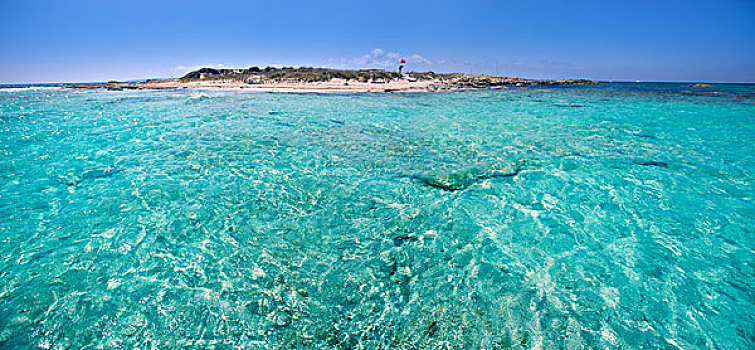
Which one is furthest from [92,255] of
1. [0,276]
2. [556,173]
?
[556,173]

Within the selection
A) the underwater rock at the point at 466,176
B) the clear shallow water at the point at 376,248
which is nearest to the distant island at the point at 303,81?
the underwater rock at the point at 466,176

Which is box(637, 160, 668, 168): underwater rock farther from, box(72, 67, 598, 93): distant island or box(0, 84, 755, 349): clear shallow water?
box(72, 67, 598, 93): distant island

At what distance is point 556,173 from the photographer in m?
9.46

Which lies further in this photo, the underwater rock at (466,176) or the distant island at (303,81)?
the distant island at (303,81)

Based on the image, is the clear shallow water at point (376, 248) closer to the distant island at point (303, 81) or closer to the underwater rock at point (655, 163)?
the underwater rock at point (655, 163)

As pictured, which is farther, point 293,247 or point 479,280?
point 293,247

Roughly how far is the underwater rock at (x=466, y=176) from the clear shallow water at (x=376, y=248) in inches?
3.0

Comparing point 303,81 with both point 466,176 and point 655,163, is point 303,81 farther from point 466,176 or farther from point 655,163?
point 655,163

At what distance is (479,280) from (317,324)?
278 centimetres

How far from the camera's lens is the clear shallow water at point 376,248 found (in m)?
4.17

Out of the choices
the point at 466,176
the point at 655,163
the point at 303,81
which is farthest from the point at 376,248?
the point at 303,81

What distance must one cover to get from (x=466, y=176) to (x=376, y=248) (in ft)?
14.8

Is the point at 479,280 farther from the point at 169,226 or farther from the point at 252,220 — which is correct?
the point at 169,226

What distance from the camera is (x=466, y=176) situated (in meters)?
9.16
